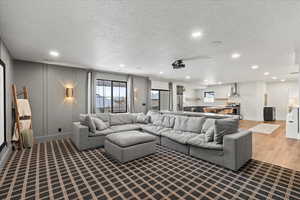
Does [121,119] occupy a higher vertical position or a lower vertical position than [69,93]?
lower

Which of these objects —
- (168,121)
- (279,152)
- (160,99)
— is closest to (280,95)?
(279,152)

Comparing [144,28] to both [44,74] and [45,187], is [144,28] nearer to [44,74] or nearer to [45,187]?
[45,187]

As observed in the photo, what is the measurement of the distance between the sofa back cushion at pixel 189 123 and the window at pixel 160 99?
466 cm

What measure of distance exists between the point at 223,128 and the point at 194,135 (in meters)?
0.87

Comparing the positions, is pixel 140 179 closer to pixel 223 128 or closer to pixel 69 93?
pixel 223 128

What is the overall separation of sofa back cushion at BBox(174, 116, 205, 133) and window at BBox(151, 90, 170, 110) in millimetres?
4656

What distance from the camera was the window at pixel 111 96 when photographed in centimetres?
623

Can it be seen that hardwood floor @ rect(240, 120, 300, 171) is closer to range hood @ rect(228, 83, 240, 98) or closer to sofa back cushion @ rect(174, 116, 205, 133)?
sofa back cushion @ rect(174, 116, 205, 133)

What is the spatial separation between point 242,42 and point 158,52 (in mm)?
1903

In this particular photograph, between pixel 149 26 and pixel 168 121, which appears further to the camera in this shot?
pixel 168 121

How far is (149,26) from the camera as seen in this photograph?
2355 millimetres

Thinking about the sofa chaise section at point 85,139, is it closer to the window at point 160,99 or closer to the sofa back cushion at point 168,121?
the sofa back cushion at point 168,121

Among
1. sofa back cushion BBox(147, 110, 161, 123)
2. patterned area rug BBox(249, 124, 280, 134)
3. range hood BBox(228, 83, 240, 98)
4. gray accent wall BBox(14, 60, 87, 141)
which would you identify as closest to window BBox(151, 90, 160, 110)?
sofa back cushion BBox(147, 110, 161, 123)

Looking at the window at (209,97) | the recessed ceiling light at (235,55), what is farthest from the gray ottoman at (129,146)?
the window at (209,97)
